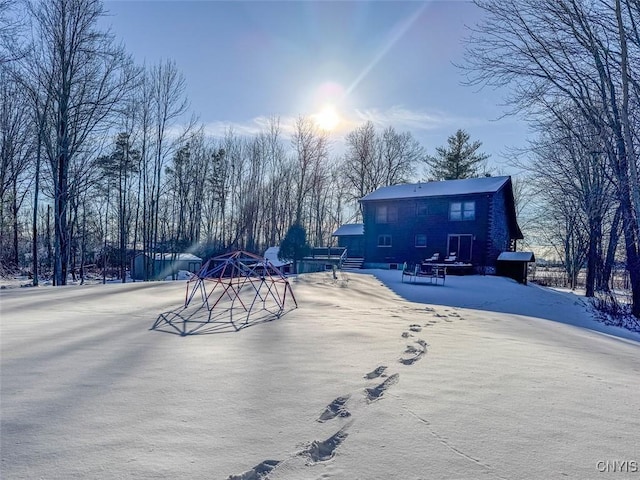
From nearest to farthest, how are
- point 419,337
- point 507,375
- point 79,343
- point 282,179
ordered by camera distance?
point 507,375 → point 79,343 → point 419,337 → point 282,179

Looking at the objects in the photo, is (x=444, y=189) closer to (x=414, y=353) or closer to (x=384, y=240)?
(x=384, y=240)

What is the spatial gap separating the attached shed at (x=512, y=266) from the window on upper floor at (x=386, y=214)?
691 centimetres

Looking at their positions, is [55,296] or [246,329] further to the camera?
[55,296]

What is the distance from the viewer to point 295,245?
26.3 meters

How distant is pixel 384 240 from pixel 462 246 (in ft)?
16.7

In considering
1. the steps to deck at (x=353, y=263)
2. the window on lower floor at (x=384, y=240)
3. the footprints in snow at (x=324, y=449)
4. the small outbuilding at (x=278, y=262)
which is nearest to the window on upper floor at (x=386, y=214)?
the window on lower floor at (x=384, y=240)

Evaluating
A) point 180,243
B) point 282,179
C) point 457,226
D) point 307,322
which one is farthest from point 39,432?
point 282,179

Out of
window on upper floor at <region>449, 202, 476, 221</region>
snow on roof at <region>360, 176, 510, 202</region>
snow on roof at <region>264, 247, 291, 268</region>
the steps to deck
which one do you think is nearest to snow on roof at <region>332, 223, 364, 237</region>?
the steps to deck

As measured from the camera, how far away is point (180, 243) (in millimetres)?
31484

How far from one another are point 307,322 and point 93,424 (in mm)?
4100

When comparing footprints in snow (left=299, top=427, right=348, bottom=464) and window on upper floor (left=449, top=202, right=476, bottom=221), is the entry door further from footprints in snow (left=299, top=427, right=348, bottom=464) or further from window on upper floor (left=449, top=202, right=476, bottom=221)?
footprints in snow (left=299, top=427, right=348, bottom=464)

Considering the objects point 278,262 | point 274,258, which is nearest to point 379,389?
point 278,262

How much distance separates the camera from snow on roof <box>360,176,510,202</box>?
74.8 feet

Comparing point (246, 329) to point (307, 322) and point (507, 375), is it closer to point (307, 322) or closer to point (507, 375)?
point (307, 322)
